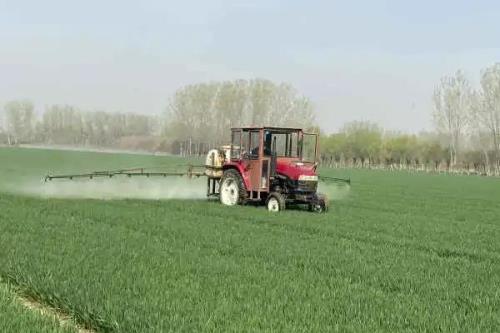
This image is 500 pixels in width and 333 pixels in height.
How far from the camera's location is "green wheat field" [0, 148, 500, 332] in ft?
19.8

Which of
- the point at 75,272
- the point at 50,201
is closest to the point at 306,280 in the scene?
the point at 75,272

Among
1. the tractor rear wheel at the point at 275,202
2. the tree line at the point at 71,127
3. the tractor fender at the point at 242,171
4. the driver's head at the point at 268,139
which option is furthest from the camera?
the tree line at the point at 71,127

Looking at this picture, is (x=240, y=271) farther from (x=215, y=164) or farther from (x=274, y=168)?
(x=215, y=164)

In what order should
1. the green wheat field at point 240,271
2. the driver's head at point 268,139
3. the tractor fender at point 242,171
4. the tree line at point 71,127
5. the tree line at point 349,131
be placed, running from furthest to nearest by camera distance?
the tree line at point 71,127, the tree line at point 349,131, the tractor fender at point 242,171, the driver's head at point 268,139, the green wheat field at point 240,271

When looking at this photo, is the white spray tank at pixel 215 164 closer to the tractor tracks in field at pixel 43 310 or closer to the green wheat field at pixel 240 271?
the green wheat field at pixel 240 271

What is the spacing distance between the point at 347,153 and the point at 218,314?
310ft

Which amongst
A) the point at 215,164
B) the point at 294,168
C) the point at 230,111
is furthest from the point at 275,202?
the point at 230,111

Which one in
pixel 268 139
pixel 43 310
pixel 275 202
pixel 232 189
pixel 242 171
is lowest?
pixel 43 310

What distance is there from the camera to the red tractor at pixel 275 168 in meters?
17.3

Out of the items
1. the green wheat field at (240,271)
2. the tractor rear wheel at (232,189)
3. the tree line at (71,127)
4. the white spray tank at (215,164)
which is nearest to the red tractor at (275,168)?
the tractor rear wheel at (232,189)

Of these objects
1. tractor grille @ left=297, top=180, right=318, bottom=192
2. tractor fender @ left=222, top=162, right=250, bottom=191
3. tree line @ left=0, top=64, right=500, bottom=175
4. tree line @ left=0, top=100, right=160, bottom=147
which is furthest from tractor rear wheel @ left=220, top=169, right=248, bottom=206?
tree line @ left=0, top=100, right=160, bottom=147

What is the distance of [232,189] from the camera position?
18578mm

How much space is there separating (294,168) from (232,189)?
2.23 m

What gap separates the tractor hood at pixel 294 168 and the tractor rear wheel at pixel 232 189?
1.23m
